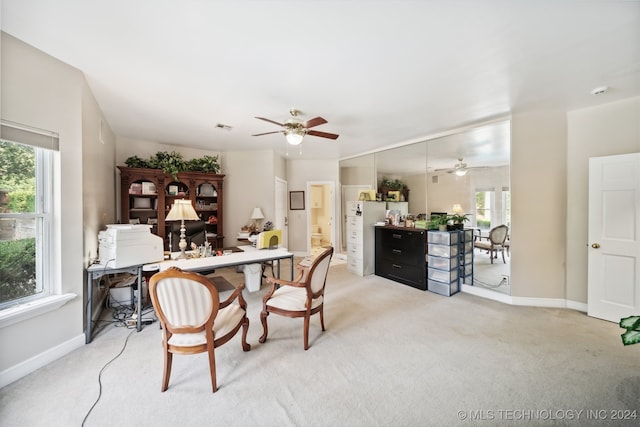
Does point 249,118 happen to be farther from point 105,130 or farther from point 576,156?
point 576,156

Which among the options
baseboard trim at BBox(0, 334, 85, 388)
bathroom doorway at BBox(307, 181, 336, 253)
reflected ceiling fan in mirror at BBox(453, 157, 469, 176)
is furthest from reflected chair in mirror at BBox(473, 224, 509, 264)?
baseboard trim at BBox(0, 334, 85, 388)

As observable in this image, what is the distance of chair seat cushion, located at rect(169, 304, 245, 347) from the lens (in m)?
1.70

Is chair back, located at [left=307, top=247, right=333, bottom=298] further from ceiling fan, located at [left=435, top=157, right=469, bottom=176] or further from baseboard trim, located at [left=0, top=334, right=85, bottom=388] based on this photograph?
ceiling fan, located at [left=435, top=157, right=469, bottom=176]

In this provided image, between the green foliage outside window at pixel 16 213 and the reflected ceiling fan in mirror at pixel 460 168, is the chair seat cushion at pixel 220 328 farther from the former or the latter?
the reflected ceiling fan in mirror at pixel 460 168

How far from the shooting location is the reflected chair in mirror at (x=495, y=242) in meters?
3.46

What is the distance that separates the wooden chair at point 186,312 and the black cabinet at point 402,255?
3.10m

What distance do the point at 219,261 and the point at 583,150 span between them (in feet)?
14.9

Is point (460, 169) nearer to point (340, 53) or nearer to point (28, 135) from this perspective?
point (340, 53)

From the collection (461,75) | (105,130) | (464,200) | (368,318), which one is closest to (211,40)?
(461,75)

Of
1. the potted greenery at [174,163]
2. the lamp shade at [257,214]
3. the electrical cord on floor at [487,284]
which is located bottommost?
the electrical cord on floor at [487,284]

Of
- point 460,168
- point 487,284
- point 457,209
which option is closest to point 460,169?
point 460,168

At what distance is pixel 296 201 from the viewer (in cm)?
629

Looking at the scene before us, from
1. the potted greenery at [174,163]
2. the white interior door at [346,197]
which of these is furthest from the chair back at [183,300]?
the white interior door at [346,197]

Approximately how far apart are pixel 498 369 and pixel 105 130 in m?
5.24
